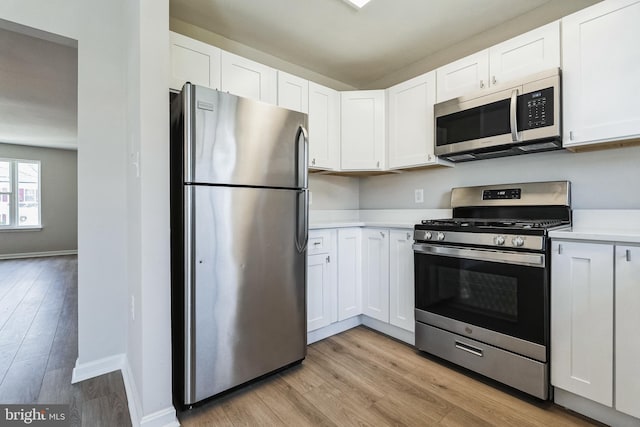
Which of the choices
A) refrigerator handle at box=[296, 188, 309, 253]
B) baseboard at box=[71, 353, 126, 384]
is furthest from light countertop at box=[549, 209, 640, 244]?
baseboard at box=[71, 353, 126, 384]

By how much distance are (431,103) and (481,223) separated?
1.09 metres

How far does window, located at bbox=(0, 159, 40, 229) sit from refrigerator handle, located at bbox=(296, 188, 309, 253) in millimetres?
7785

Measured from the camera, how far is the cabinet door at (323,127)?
2.63 metres

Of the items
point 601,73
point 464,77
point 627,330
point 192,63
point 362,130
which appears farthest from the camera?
point 362,130

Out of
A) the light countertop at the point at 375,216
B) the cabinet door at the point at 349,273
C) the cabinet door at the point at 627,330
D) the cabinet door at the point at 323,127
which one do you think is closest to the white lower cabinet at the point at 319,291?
the cabinet door at the point at 349,273

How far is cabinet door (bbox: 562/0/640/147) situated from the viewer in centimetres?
156

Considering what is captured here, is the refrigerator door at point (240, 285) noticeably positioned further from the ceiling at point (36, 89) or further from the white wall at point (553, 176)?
the ceiling at point (36, 89)

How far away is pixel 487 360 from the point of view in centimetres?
179

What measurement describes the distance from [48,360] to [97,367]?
1.62 feet

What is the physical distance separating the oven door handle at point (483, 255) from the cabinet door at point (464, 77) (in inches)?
46.2

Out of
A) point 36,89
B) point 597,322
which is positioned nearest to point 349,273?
point 597,322

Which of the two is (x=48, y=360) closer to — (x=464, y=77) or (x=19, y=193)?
(x=464, y=77)

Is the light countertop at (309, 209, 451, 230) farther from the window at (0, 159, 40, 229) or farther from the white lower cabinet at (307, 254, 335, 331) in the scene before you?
the window at (0, 159, 40, 229)

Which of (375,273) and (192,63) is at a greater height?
(192,63)
